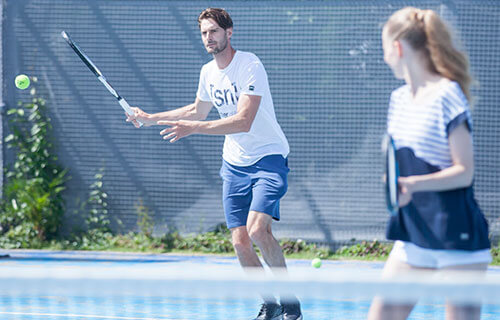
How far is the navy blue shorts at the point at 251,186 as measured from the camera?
495 cm

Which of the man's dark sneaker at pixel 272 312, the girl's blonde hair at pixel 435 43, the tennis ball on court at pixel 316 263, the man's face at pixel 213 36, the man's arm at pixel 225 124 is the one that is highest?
the man's face at pixel 213 36

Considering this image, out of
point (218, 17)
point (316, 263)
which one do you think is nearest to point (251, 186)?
point (218, 17)

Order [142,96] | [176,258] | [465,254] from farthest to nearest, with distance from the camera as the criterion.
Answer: [142,96], [176,258], [465,254]

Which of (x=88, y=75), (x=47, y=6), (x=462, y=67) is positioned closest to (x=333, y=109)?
(x=88, y=75)

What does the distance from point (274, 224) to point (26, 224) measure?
2.74 metres

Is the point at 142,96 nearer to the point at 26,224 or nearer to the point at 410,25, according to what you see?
the point at 26,224

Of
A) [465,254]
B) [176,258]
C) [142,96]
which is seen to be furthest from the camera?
[142,96]

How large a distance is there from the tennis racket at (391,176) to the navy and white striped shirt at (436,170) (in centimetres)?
7

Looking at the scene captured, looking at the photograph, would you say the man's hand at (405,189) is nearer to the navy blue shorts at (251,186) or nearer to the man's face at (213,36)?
the navy blue shorts at (251,186)

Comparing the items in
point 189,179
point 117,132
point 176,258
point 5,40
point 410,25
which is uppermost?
point 5,40

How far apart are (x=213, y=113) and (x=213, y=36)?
354cm

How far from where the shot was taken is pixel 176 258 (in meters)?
8.34

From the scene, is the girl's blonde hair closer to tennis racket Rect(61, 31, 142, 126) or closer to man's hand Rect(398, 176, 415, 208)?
man's hand Rect(398, 176, 415, 208)

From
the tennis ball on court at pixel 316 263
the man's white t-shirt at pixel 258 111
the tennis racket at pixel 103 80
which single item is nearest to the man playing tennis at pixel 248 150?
the man's white t-shirt at pixel 258 111
